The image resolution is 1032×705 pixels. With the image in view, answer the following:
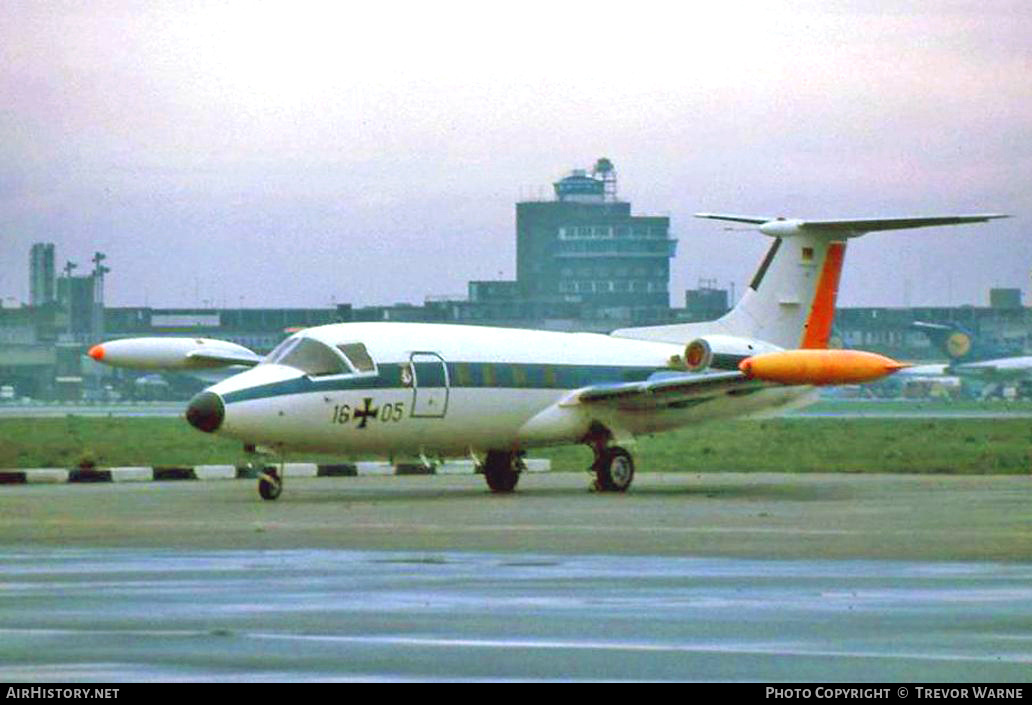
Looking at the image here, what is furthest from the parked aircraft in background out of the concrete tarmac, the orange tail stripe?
the concrete tarmac

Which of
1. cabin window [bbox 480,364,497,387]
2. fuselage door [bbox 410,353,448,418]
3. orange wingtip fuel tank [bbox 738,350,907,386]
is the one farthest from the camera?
cabin window [bbox 480,364,497,387]

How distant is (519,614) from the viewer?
17.2 metres

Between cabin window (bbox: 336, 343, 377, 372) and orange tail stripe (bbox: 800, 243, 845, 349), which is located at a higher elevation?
orange tail stripe (bbox: 800, 243, 845, 349)

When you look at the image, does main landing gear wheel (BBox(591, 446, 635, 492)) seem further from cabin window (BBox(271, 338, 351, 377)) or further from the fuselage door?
cabin window (BBox(271, 338, 351, 377))

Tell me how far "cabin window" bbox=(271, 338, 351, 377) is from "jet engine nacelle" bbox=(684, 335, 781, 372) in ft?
21.8

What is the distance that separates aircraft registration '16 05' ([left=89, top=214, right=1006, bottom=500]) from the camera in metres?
36.3

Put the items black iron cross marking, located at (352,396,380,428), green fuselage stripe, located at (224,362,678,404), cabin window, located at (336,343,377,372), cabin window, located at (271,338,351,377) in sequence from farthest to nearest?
cabin window, located at (336,343,377,372), black iron cross marking, located at (352,396,380,428), cabin window, located at (271,338,351,377), green fuselage stripe, located at (224,362,678,404)

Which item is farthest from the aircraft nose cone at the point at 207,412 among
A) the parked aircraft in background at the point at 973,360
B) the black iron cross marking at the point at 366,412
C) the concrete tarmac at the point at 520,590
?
the parked aircraft in background at the point at 973,360

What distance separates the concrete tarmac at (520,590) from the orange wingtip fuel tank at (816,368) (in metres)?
2.13

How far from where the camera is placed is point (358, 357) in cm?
3747

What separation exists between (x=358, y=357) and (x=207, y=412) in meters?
3.36

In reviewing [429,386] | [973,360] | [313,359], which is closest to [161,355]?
[313,359]

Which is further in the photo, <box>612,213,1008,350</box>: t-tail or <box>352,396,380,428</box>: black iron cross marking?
<box>612,213,1008,350</box>: t-tail
